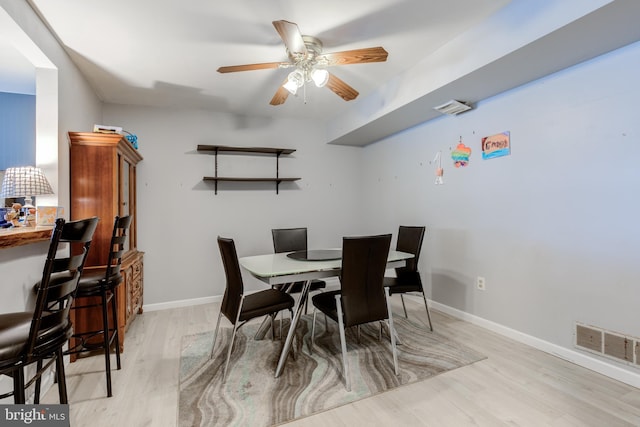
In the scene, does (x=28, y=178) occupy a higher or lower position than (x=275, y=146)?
lower

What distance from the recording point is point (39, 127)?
2096mm

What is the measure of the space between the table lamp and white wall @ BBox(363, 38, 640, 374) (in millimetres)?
3384

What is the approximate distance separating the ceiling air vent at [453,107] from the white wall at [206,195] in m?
1.90

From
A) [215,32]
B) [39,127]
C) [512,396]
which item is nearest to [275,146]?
[215,32]

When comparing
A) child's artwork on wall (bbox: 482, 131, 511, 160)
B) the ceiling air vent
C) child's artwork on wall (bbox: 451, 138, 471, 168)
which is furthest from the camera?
child's artwork on wall (bbox: 451, 138, 471, 168)

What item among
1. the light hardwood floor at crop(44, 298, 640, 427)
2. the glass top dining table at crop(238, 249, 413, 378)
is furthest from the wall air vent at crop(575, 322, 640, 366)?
the glass top dining table at crop(238, 249, 413, 378)

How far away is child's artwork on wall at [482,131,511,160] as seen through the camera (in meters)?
2.68

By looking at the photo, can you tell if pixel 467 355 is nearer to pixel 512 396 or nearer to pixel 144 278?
pixel 512 396

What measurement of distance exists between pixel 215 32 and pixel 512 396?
3079 millimetres

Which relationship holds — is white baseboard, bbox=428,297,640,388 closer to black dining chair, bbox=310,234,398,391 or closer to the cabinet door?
black dining chair, bbox=310,234,398,391

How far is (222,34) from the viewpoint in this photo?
2.24 metres

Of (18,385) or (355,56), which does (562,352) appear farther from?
(18,385)

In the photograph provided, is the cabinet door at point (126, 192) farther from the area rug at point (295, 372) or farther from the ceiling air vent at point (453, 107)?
the ceiling air vent at point (453, 107)

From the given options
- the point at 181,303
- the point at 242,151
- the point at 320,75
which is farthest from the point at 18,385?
the point at 242,151
